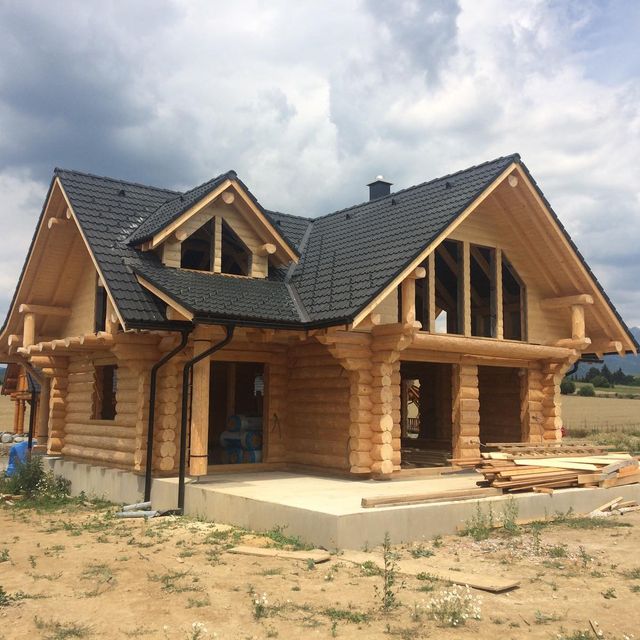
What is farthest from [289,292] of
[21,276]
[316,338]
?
[21,276]

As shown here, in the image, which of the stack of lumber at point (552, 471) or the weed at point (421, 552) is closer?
the weed at point (421, 552)

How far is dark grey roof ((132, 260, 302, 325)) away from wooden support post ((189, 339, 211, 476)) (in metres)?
0.76

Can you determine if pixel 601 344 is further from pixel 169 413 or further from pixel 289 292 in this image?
pixel 169 413

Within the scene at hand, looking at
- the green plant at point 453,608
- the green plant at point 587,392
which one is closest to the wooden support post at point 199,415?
the green plant at point 453,608

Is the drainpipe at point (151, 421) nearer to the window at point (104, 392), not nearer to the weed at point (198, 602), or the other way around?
the window at point (104, 392)

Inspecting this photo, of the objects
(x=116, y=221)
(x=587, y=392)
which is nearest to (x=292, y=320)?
(x=116, y=221)

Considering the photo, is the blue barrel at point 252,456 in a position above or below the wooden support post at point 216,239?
below

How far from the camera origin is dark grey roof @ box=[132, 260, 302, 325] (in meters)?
11.2

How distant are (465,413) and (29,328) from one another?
392 inches

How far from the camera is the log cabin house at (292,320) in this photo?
12102 millimetres

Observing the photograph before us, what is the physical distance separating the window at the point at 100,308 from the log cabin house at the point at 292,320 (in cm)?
4

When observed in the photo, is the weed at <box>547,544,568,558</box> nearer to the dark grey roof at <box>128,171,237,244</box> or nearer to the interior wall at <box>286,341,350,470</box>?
the interior wall at <box>286,341,350,470</box>

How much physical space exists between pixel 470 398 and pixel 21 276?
10.2m

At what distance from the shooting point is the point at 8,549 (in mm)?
9172
